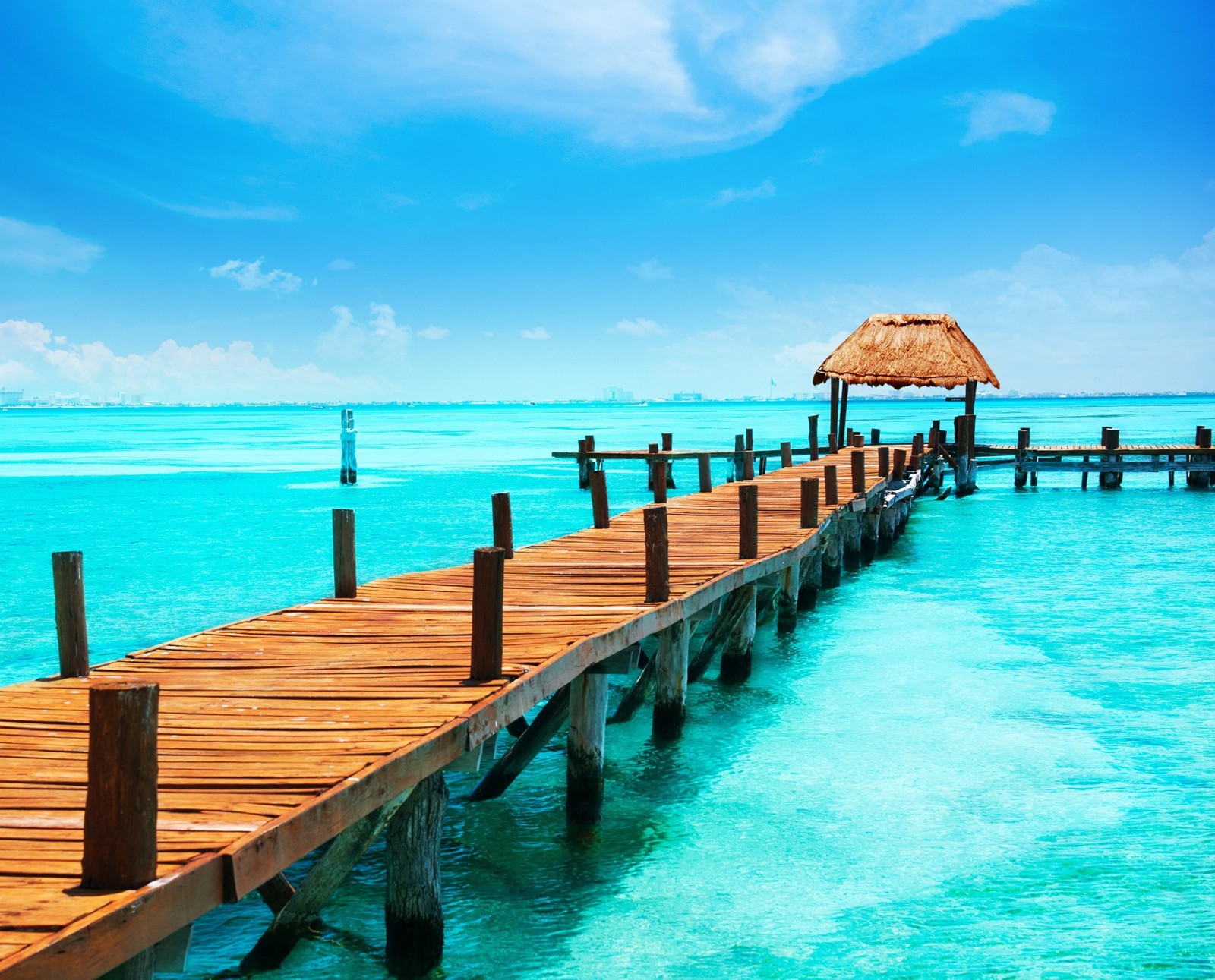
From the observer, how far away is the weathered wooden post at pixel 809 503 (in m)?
12.5

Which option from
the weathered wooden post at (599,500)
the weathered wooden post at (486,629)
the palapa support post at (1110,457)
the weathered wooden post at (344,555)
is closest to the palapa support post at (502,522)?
the weathered wooden post at (344,555)

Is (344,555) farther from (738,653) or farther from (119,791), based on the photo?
(119,791)

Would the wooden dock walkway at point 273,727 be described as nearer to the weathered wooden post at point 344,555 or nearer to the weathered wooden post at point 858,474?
the weathered wooden post at point 344,555

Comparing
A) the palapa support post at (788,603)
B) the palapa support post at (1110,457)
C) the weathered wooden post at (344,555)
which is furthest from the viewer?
the palapa support post at (1110,457)

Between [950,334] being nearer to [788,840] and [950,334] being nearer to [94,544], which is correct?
[94,544]

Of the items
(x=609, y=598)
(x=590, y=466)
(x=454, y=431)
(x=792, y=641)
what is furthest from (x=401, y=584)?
(x=454, y=431)

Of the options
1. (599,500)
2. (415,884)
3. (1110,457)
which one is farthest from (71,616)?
(1110,457)

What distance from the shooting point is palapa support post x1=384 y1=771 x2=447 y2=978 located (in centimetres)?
503

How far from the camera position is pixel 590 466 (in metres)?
32.4

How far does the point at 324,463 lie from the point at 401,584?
46887 mm

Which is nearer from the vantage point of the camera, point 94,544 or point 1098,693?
point 1098,693

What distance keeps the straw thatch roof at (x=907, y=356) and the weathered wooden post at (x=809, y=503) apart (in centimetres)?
1631

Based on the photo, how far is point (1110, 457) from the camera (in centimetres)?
3152

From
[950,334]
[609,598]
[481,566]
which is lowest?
[609,598]
